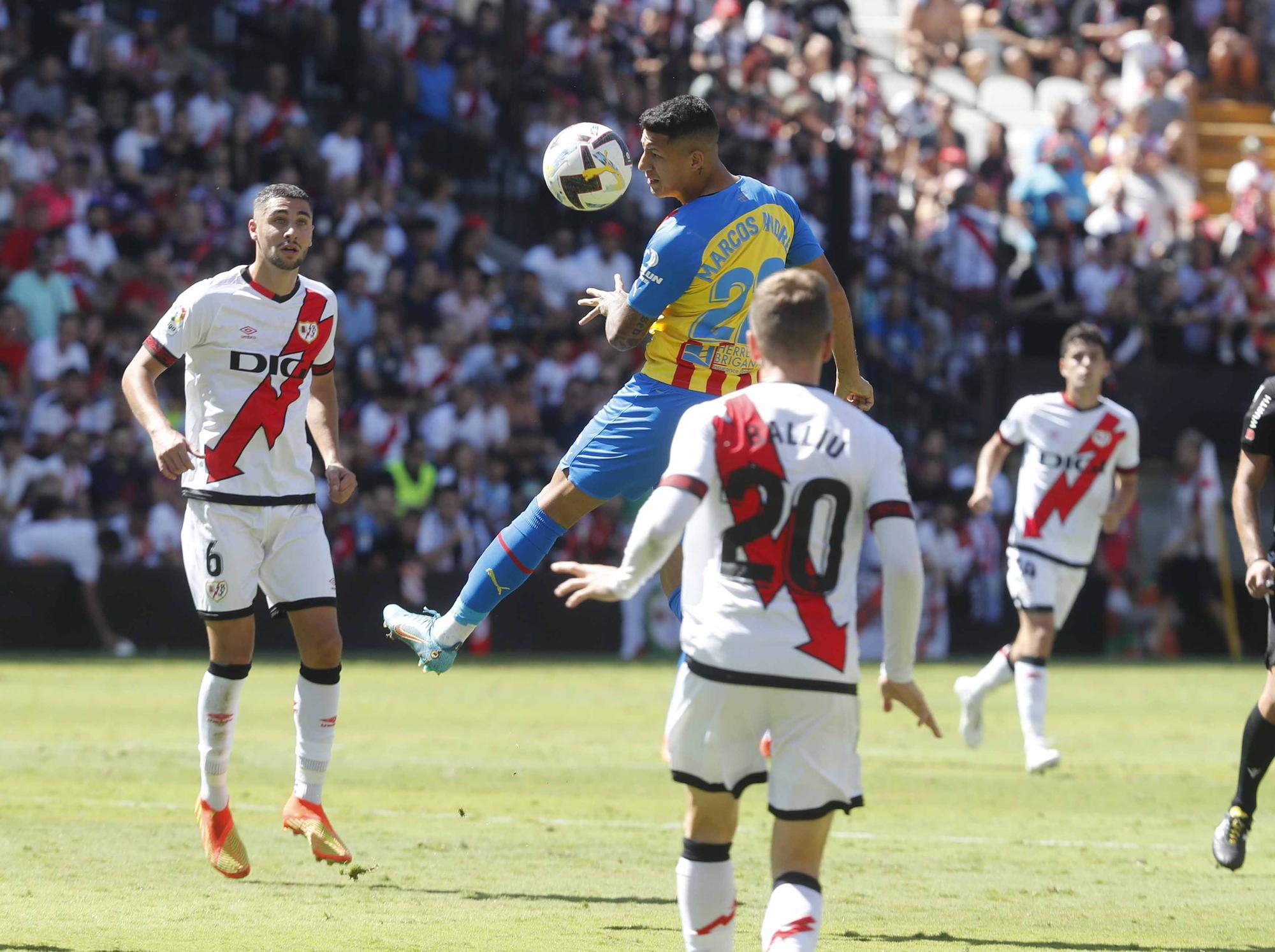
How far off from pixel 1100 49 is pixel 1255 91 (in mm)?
2516

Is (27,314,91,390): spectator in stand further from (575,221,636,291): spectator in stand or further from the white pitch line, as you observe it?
the white pitch line

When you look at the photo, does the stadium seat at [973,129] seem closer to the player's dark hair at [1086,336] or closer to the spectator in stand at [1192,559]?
the spectator in stand at [1192,559]

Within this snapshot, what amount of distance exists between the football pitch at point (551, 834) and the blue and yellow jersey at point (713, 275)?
222 centimetres

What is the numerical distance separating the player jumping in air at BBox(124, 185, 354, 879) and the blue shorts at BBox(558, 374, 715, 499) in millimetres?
1010

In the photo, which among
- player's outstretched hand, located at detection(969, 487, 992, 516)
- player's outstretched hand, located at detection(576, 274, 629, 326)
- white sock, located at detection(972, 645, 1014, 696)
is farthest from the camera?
white sock, located at detection(972, 645, 1014, 696)

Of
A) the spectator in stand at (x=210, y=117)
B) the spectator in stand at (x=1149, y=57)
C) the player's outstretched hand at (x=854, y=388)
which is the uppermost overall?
the spectator in stand at (x=1149, y=57)

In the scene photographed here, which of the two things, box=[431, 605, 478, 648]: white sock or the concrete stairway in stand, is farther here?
the concrete stairway in stand

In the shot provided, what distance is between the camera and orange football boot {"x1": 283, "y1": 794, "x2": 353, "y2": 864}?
7.74 metres

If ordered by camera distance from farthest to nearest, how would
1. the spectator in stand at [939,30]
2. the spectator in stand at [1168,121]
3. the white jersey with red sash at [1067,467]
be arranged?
1. the spectator in stand at [939,30]
2. the spectator in stand at [1168,121]
3. the white jersey with red sash at [1067,467]

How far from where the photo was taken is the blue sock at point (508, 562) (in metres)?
8.08

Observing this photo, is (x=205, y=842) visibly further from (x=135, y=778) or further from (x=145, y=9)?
(x=145, y=9)

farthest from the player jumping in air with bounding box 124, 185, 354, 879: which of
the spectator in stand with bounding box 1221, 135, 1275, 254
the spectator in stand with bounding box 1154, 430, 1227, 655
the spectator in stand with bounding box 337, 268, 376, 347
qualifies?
the spectator in stand with bounding box 1221, 135, 1275, 254

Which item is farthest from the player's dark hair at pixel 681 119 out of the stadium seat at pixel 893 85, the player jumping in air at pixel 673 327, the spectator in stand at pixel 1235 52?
the spectator in stand at pixel 1235 52

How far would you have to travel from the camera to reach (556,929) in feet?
22.6
